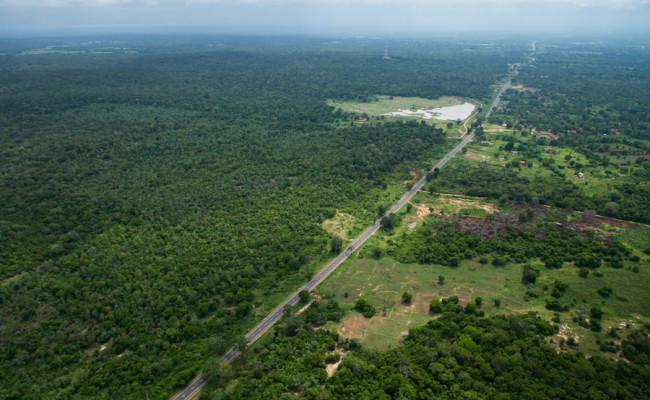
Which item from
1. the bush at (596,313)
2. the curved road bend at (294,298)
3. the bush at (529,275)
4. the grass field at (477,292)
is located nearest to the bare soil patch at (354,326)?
the grass field at (477,292)

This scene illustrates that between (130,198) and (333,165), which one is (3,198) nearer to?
(130,198)

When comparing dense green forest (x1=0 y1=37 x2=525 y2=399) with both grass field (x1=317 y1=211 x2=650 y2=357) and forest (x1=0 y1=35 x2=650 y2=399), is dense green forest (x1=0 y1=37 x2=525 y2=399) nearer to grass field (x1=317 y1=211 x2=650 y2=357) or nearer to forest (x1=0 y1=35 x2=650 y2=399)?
forest (x1=0 y1=35 x2=650 y2=399)

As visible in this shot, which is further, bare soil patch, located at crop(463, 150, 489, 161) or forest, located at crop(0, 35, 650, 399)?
bare soil patch, located at crop(463, 150, 489, 161)

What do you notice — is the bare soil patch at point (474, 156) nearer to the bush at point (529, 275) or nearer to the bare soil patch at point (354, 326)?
the bush at point (529, 275)

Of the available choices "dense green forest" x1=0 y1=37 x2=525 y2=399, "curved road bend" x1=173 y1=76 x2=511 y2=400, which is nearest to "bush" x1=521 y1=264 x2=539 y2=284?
"curved road bend" x1=173 y1=76 x2=511 y2=400

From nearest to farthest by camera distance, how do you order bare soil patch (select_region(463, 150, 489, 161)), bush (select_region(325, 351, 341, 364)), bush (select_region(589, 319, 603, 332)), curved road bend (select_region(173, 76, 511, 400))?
curved road bend (select_region(173, 76, 511, 400))
bush (select_region(325, 351, 341, 364))
bush (select_region(589, 319, 603, 332))
bare soil patch (select_region(463, 150, 489, 161))

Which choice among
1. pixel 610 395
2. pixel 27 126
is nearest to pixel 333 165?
pixel 610 395

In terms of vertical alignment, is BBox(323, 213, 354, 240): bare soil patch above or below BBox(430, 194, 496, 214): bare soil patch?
below

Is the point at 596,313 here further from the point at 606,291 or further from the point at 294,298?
the point at 294,298
